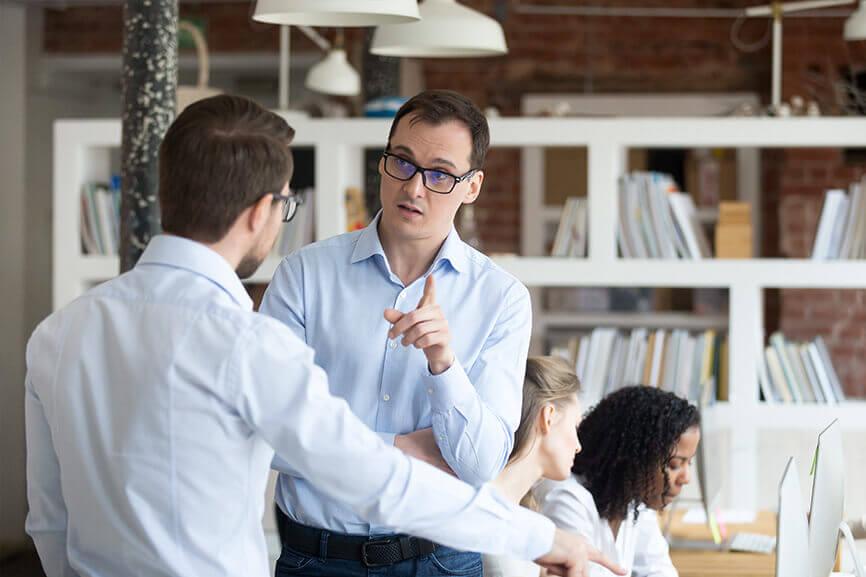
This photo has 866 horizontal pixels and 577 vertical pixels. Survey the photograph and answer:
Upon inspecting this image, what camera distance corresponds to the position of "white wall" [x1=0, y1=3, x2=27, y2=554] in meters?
6.69

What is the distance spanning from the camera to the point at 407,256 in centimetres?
213

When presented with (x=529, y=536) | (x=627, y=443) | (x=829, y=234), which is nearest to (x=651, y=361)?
(x=829, y=234)

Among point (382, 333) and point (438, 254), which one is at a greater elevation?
point (438, 254)

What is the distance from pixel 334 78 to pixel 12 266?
2.21m

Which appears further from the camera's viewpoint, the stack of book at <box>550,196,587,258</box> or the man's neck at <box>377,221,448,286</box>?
the stack of book at <box>550,196,587,258</box>

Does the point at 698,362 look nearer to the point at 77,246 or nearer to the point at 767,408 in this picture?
the point at 767,408

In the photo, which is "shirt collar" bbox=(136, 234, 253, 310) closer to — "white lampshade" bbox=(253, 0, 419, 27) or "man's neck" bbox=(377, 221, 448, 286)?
"man's neck" bbox=(377, 221, 448, 286)

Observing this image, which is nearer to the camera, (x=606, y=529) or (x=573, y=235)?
(x=606, y=529)

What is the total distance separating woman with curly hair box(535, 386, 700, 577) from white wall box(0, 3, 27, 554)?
4564 mm

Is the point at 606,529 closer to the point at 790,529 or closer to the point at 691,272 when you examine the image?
the point at 790,529

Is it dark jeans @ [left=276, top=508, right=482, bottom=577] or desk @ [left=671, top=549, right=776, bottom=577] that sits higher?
dark jeans @ [left=276, top=508, right=482, bottom=577]

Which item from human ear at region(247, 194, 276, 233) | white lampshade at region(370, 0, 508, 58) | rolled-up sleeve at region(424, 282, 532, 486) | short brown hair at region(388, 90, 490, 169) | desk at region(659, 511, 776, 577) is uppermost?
white lampshade at region(370, 0, 508, 58)

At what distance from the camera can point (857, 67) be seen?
23.6 feet

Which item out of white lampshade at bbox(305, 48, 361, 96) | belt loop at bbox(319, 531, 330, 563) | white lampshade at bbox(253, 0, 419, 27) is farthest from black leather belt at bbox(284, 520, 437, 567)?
white lampshade at bbox(305, 48, 361, 96)
